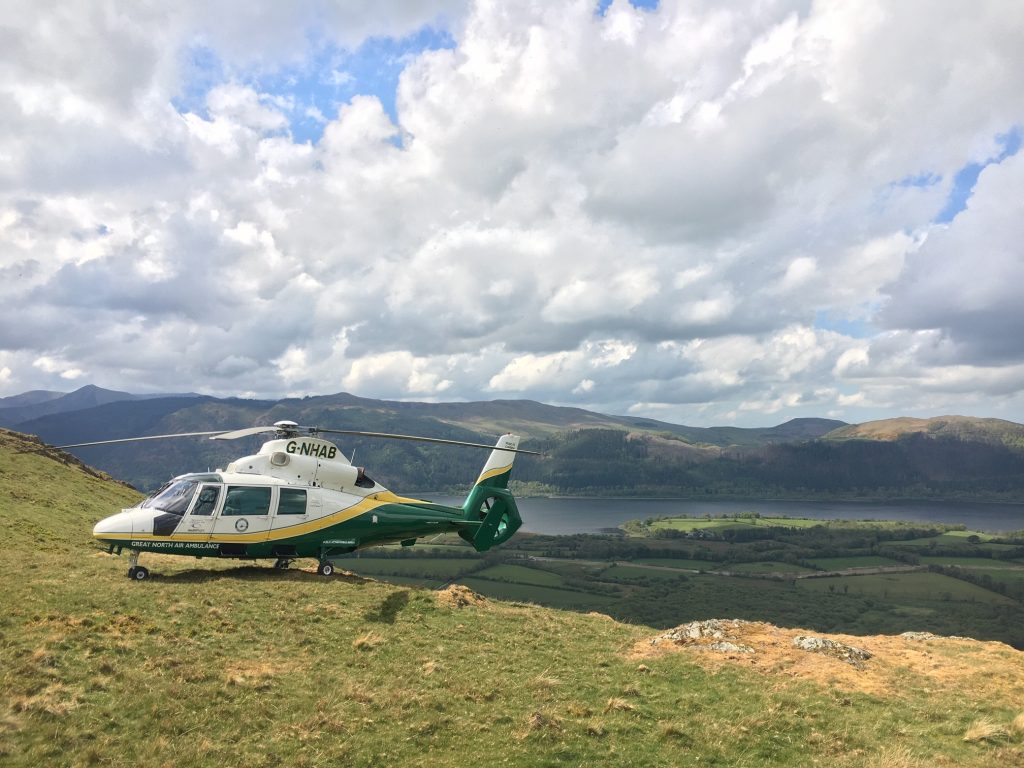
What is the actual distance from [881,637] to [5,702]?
2856 centimetres

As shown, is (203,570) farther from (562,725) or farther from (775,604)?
(775,604)

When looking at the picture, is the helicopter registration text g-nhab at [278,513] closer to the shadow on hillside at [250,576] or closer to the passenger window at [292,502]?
the passenger window at [292,502]

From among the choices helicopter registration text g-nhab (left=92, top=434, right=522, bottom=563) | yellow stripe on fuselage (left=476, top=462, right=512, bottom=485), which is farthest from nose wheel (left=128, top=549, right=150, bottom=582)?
yellow stripe on fuselage (left=476, top=462, right=512, bottom=485)

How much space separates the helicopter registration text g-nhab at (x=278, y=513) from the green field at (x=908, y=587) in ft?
450

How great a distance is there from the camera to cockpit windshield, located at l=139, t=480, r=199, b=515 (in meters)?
20.7

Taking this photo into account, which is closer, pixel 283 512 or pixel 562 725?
pixel 562 725

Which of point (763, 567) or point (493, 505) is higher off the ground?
point (493, 505)

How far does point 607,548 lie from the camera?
183 m

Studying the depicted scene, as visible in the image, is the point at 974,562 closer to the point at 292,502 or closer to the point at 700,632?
the point at 700,632

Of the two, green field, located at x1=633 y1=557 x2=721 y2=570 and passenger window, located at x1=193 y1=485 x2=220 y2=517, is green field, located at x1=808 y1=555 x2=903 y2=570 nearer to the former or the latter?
green field, located at x1=633 y1=557 x2=721 y2=570

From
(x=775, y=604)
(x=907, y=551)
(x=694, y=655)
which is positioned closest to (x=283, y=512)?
(x=694, y=655)

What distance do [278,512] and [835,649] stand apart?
20.8 metres

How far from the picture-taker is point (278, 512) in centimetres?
2261

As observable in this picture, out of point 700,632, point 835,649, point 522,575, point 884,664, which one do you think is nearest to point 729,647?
point 700,632
